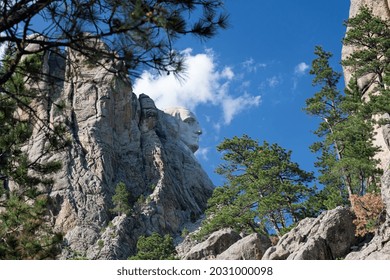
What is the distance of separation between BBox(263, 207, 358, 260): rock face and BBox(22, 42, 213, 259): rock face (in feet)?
73.8

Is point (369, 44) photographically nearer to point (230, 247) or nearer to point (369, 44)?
point (369, 44)

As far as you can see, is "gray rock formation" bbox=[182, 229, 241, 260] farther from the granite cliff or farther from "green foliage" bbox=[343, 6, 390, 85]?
"green foliage" bbox=[343, 6, 390, 85]

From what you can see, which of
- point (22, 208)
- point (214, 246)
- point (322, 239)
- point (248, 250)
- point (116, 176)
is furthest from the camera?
point (116, 176)

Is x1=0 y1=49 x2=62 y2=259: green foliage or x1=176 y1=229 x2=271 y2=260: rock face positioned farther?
x1=176 y1=229 x2=271 y2=260: rock face

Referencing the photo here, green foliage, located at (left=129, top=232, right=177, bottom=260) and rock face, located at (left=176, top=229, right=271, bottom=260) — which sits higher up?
green foliage, located at (left=129, top=232, right=177, bottom=260)

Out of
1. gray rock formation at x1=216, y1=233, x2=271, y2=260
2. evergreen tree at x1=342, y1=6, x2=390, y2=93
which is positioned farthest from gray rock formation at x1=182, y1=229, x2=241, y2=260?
evergreen tree at x1=342, y1=6, x2=390, y2=93

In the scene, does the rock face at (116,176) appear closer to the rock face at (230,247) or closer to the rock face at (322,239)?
the rock face at (230,247)

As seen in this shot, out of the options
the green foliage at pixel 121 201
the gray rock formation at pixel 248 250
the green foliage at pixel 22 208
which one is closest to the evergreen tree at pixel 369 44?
the gray rock formation at pixel 248 250

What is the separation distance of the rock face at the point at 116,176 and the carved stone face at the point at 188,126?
13929 mm

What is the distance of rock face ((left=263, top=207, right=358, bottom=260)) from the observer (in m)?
18.2

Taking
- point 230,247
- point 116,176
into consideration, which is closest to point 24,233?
point 230,247

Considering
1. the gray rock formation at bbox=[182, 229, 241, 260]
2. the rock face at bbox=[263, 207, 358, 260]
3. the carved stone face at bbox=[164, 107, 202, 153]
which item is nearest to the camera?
the rock face at bbox=[263, 207, 358, 260]

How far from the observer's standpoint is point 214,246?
2292 centimetres

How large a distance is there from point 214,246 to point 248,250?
275 centimetres
